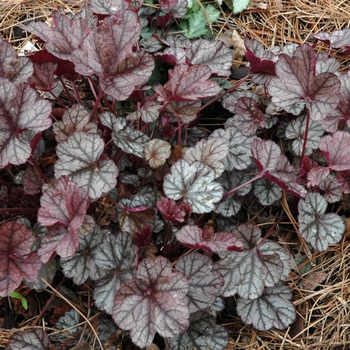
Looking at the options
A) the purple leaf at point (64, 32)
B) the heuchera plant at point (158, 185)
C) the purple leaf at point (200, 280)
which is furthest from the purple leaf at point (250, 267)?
the purple leaf at point (64, 32)

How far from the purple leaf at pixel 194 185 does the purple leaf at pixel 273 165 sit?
0.17 m

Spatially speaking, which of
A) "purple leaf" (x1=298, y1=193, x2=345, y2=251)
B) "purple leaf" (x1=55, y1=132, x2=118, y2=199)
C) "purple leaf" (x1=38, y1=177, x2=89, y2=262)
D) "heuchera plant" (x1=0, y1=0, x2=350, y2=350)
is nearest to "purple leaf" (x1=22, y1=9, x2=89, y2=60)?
"heuchera plant" (x1=0, y1=0, x2=350, y2=350)

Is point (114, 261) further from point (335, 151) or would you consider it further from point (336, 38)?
point (336, 38)

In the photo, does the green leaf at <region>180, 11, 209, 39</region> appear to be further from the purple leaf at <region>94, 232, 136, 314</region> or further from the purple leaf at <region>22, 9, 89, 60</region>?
the purple leaf at <region>94, 232, 136, 314</region>

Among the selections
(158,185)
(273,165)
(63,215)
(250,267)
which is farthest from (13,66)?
(250,267)

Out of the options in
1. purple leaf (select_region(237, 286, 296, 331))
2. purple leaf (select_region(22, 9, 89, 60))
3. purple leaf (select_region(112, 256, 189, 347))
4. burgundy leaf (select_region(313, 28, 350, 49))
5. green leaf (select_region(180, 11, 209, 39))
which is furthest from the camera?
green leaf (select_region(180, 11, 209, 39))

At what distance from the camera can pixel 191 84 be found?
1.68 meters

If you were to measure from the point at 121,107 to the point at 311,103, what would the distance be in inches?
34.9

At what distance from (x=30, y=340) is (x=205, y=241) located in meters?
0.66

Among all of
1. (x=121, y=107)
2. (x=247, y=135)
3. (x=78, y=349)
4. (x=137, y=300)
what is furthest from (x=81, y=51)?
(x=78, y=349)

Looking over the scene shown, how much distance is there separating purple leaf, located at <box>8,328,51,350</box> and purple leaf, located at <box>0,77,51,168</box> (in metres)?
0.58

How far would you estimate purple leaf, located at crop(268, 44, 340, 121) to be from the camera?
5.37 ft

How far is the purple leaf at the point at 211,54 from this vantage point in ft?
6.21

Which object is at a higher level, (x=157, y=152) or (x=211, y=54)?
(x=211, y=54)
